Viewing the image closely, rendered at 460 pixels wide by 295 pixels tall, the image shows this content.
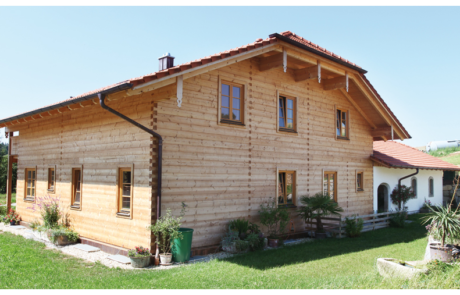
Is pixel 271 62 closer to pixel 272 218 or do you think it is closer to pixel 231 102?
pixel 231 102

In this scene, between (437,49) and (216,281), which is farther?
(437,49)

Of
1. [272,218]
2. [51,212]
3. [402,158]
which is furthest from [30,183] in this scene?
[402,158]

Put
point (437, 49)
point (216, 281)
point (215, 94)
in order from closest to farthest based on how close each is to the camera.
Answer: point (216, 281)
point (215, 94)
point (437, 49)

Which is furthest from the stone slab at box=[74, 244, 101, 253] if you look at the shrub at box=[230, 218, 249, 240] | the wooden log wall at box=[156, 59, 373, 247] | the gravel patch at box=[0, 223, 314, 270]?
the shrub at box=[230, 218, 249, 240]

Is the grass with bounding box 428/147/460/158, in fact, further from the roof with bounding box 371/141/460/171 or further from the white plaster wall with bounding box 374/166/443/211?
the roof with bounding box 371/141/460/171

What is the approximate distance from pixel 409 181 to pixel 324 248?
39.8 ft

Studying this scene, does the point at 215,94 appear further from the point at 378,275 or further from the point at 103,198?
the point at 378,275

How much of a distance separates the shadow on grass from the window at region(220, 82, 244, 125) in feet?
12.6

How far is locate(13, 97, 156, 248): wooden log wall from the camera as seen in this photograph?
8938 mm

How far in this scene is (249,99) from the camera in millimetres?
11023

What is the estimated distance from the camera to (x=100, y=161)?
10391mm

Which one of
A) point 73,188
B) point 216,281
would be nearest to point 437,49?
point 216,281

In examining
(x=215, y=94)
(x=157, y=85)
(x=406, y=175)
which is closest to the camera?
(x=157, y=85)

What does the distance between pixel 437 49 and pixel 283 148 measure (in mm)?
6832
